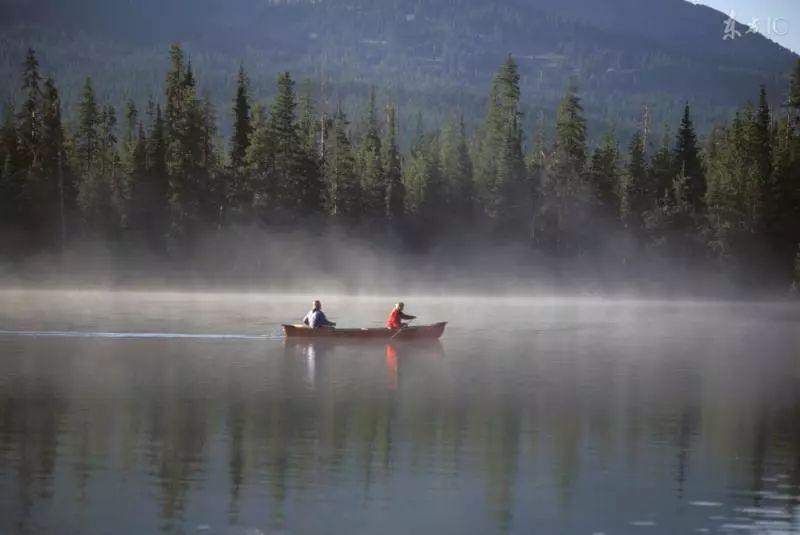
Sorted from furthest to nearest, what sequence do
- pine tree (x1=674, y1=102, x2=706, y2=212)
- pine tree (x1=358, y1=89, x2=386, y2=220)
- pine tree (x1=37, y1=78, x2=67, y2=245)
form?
pine tree (x1=358, y1=89, x2=386, y2=220)
pine tree (x1=674, y1=102, x2=706, y2=212)
pine tree (x1=37, y1=78, x2=67, y2=245)

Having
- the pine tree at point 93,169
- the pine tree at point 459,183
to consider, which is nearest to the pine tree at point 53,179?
the pine tree at point 93,169

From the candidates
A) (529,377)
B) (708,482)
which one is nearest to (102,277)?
(529,377)

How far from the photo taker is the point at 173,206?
10294cm

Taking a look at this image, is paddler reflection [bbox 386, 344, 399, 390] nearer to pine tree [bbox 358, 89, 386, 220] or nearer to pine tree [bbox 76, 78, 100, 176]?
pine tree [bbox 358, 89, 386, 220]

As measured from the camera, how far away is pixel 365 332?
1981 inches

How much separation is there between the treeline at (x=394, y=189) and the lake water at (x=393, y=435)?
43109 mm

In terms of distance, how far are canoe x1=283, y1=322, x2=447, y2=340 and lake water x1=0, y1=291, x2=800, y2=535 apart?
0.70 m

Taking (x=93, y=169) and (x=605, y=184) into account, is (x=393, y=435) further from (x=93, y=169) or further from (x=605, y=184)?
(x=93, y=169)

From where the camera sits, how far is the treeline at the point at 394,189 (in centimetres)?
9825

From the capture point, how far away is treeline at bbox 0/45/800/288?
9825 centimetres

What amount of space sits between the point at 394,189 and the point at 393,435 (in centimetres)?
8412

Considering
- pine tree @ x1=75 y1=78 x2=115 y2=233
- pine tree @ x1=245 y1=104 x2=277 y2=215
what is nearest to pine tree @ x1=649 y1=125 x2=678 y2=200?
pine tree @ x1=245 y1=104 x2=277 y2=215

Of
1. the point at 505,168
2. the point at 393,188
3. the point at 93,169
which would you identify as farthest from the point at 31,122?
the point at 505,168

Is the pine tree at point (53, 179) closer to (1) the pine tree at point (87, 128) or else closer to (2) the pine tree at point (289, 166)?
(1) the pine tree at point (87, 128)
